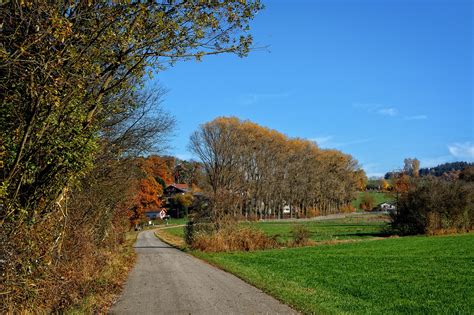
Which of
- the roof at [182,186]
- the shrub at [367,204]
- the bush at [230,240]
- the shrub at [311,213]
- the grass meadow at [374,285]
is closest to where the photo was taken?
the grass meadow at [374,285]

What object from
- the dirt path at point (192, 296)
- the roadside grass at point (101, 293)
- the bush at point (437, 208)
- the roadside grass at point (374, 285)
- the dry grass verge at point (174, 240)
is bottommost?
the dry grass verge at point (174, 240)

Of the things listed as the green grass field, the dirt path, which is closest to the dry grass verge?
the green grass field

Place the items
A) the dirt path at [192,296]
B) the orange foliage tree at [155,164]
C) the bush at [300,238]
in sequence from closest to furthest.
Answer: the dirt path at [192,296] < the orange foliage tree at [155,164] < the bush at [300,238]

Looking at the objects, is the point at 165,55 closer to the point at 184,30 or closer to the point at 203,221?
the point at 184,30

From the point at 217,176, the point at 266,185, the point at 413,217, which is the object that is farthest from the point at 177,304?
the point at 266,185

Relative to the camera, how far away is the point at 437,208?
49.6 m

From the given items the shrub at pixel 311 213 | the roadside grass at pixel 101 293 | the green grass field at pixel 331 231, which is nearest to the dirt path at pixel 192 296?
the roadside grass at pixel 101 293

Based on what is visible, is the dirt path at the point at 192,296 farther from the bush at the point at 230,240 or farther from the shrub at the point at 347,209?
the shrub at the point at 347,209

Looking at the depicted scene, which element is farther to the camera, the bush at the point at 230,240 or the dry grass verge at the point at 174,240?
the dry grass verge at the point at 174,240

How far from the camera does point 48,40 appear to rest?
7.17 m

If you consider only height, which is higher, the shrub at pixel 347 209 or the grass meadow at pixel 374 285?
the shrub at pixel 347 209

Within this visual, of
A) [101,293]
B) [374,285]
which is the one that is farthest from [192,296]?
[374,285]

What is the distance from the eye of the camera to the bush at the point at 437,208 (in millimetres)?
49500

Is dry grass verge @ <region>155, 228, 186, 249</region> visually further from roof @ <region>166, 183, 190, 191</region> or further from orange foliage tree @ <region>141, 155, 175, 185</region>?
roof @ <region>166, 183, 190, 191</region>
